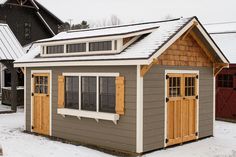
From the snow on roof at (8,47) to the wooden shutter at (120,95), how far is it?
9528 mm

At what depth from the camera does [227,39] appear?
20359mm

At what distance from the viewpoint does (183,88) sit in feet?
40.9

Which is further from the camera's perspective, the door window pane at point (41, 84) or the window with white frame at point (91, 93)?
the door window pane at point (41, 84)

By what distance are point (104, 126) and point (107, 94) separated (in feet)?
3.09

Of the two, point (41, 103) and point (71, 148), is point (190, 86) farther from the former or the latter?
point (41, 103)

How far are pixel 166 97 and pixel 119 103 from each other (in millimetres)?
1493

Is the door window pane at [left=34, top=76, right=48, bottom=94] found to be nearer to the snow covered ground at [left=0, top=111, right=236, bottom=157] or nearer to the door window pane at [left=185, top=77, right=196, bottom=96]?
the snow covered ground at [left=0, top=111, right=236, bottom=157]

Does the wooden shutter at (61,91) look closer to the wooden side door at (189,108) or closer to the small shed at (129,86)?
the small shed at (129,86)

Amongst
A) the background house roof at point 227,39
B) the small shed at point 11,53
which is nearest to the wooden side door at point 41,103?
the small shed at point 11,53

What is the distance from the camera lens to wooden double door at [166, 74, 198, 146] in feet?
39.4

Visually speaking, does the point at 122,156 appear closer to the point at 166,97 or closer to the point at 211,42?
the point at 166,97

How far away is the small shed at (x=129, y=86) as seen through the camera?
36.3ft

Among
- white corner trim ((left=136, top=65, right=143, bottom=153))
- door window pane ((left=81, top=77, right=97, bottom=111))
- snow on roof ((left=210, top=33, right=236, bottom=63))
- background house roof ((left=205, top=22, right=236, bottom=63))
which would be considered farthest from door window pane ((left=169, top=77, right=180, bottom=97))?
snow on roof ((left=210, top=33, right=236, bottom=63))

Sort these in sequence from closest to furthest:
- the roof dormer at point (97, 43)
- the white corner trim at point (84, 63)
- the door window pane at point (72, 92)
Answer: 1. the white corner trim at point (84, 63)
2. the roof dormer at point (97, 43)
3. the door window pane at point (72, 92)
